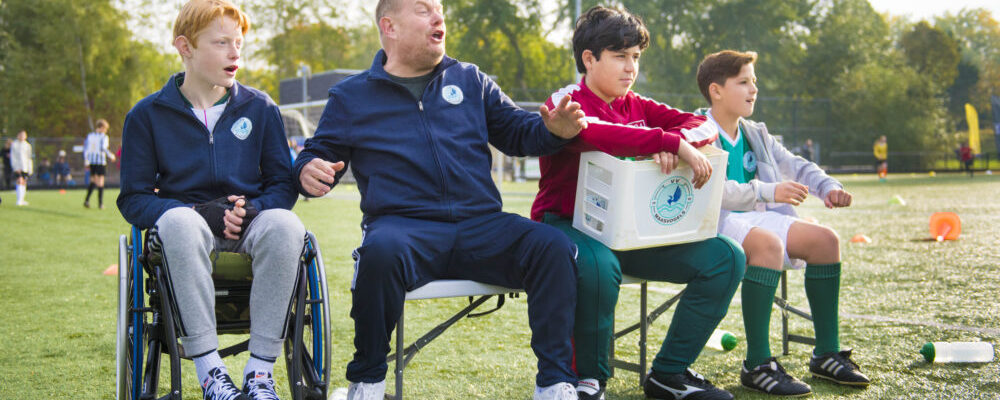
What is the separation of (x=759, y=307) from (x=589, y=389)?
33.9 inches

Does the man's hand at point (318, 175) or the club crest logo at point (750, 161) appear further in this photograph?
the club crest logo at point (750, 161)

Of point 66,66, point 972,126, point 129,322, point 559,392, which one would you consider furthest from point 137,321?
point 66,66

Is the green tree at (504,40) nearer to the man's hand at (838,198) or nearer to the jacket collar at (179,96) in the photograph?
the man's hand at (838,198)

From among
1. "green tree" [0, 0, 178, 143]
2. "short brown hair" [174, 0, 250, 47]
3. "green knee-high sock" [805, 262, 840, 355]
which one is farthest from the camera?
"green tree" [0, 0, 178, 143]

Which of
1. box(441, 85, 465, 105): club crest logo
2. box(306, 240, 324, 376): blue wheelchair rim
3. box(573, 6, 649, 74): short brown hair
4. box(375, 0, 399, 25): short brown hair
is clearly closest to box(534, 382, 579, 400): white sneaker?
box(306, 240, 324, 376): blue wheelchair rim

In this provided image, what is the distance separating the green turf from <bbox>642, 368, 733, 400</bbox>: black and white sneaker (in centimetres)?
18

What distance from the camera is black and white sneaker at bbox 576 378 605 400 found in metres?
2.66

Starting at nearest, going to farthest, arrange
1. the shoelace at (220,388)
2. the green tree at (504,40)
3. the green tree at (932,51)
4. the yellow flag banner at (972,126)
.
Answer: the shoelace at (220,388) → the yellow flag banner at (972,126) → the green tree at (504,40) → the green tree at (932,51)

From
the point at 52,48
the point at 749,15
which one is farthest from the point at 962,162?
the point at 52,48

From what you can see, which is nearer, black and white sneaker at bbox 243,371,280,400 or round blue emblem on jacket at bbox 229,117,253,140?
black and white sneaker at bbox 243,371,280,400

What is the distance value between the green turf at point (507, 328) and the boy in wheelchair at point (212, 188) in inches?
33.8

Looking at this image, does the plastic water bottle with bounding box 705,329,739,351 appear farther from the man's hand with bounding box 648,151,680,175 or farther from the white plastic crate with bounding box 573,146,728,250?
the man's hand with bounding box 648,151,680,175

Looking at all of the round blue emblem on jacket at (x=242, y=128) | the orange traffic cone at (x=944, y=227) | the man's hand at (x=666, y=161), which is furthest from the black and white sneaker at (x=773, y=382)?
the orange traffic cone at (x=944, y=227)

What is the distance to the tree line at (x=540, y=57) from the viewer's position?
38188mm
